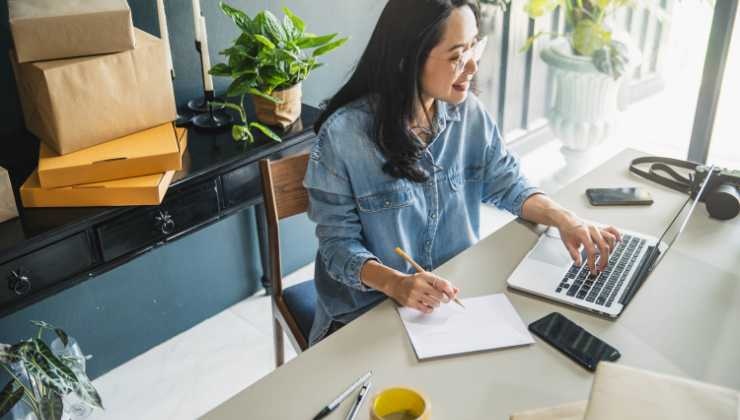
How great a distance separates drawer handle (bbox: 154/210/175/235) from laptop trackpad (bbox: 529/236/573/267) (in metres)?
0.85

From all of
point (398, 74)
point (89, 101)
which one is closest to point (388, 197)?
point (398, 74)

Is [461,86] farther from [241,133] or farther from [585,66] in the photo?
[585,66]

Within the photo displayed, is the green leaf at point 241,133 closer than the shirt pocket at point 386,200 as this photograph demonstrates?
No

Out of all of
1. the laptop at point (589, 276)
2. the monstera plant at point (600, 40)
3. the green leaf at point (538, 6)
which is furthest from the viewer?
the monstera plant at point (600, 40)

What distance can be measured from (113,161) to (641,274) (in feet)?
3.74

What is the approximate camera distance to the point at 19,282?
1.47 meters

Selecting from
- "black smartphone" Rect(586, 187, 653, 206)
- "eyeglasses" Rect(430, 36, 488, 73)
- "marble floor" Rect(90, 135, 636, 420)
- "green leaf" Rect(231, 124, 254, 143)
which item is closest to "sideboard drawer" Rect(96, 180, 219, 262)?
"green leaf" Rect(231, 124, 254, 143)

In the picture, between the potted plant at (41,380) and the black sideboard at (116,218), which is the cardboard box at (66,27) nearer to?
the black sideboard at (116,218)

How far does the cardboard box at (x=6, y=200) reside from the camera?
57.6 inches

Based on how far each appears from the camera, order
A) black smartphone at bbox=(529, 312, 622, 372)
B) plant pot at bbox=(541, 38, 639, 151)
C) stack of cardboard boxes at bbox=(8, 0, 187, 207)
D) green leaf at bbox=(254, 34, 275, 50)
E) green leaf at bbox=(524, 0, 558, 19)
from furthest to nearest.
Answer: plant pot at bbox=(541, 38, 639, 151) → green leaf at bbox=(524, 0, 558, 19) → green leaf at bbox=(254, 34, 275, 50) → stack of cardboard boxes at bbox=(8, 0, 187, 207) → black smartphone at bbox=(529, 312, 622, 372)

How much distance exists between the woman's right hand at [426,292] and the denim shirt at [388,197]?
15 cm

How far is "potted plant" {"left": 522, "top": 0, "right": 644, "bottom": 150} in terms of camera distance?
9.73 ft

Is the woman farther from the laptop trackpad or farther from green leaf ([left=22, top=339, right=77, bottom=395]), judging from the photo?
green leaf ([left=22, top=339, right=77, bottom=395])

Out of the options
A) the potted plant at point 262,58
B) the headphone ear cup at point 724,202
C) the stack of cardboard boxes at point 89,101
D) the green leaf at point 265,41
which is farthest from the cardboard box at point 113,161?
the headphone ear cup at point 724,202
